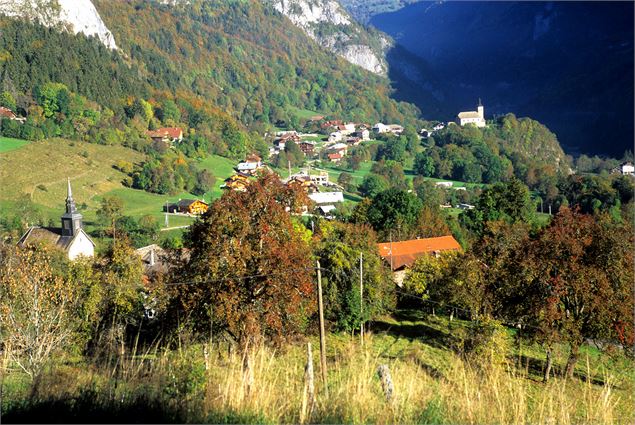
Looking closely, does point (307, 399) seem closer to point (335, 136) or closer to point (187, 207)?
point (187, 207)

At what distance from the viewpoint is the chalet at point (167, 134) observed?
2990 inches

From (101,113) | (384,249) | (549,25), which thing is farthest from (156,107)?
(549,25)

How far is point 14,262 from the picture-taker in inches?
537

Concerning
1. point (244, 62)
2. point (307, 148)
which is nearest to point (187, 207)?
point (307, 148)

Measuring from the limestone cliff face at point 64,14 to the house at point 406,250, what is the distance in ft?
258

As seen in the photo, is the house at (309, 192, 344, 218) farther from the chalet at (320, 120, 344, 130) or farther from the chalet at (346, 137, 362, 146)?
the chalet at (320, 120, 344, 130)

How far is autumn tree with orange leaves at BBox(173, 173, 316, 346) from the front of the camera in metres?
10.9

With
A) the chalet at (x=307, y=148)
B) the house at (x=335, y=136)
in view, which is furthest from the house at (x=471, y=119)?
the chalet at (x=307, y=148)

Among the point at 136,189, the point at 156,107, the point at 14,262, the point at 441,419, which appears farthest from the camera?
the point at 156,107

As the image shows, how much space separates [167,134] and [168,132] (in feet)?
2.52

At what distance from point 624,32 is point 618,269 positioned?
569 feet

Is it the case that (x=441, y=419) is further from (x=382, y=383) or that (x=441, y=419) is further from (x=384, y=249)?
(x=384, y=249)

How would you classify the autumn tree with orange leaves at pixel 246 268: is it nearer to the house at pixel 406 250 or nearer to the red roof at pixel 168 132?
the house at pixel 406 250

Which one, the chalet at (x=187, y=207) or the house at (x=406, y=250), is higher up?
the chalet at (x=187, y=207)
